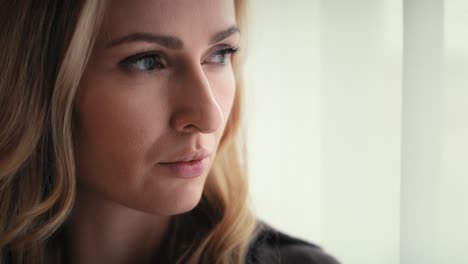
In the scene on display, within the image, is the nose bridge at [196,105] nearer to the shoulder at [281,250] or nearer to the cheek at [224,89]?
the cheek at [224,89]

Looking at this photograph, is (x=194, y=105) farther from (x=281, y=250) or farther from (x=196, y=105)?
(x=281, y=250)

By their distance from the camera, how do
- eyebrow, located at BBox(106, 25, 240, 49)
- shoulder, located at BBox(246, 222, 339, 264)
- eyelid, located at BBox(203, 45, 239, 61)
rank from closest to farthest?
eyebrow, located at BBox(106, 25, 240, 49) → eyelid, located at BBox(203, 45, 239, 61) → shoulder, located at BBox(246, 222, 339, 264)

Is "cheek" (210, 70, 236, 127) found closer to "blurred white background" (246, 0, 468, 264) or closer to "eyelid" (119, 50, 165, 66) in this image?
"eyelid" (119, 50, 165, 66)

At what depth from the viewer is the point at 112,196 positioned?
90 centimetres

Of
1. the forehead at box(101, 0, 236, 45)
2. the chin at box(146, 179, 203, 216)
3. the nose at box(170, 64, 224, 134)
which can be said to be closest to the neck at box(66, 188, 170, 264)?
the chin at box(146, 179, 203, 216)

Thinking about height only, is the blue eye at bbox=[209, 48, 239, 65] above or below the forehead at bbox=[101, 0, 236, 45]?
below

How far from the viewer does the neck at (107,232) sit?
1.02 m

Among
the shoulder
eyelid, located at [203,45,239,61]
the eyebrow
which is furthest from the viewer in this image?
the shoulder

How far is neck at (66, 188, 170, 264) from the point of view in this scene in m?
1.02

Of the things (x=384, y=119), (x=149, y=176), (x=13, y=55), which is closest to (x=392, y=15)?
(x=384, y=119)

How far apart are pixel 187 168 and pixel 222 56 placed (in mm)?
247

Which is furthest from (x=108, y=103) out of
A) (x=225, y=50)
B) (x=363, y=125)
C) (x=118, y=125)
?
(x=363, y=125)

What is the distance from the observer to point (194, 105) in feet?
2.80

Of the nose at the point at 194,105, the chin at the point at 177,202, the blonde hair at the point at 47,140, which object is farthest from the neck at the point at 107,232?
the nose at the point at 194,105
